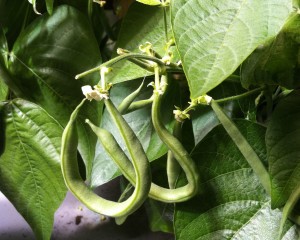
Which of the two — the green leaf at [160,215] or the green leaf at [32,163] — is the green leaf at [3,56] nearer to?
the green leaf at [32,163]

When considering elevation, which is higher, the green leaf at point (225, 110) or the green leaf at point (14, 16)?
the green leaf at point (14, 16)

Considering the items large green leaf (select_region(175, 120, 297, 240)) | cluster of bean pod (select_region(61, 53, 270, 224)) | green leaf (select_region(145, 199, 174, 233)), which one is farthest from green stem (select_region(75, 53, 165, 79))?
green leaf (select_region(145, 199, 174, 233))

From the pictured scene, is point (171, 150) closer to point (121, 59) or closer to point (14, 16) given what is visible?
point (121, 59)

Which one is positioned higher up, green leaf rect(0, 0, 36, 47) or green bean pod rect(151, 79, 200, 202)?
green leaf rect(0, 0, 36, 47)

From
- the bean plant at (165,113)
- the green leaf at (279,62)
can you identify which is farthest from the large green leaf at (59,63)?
the green leaf at (279,62)

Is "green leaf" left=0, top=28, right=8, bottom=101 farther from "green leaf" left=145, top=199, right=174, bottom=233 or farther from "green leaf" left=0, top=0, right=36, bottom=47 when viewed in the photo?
"green leaf" left=145, top=199, right=174, bottom=233

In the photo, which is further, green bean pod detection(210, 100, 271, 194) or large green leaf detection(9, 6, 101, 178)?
large green leaf detection(9, 6, 101, 178)
